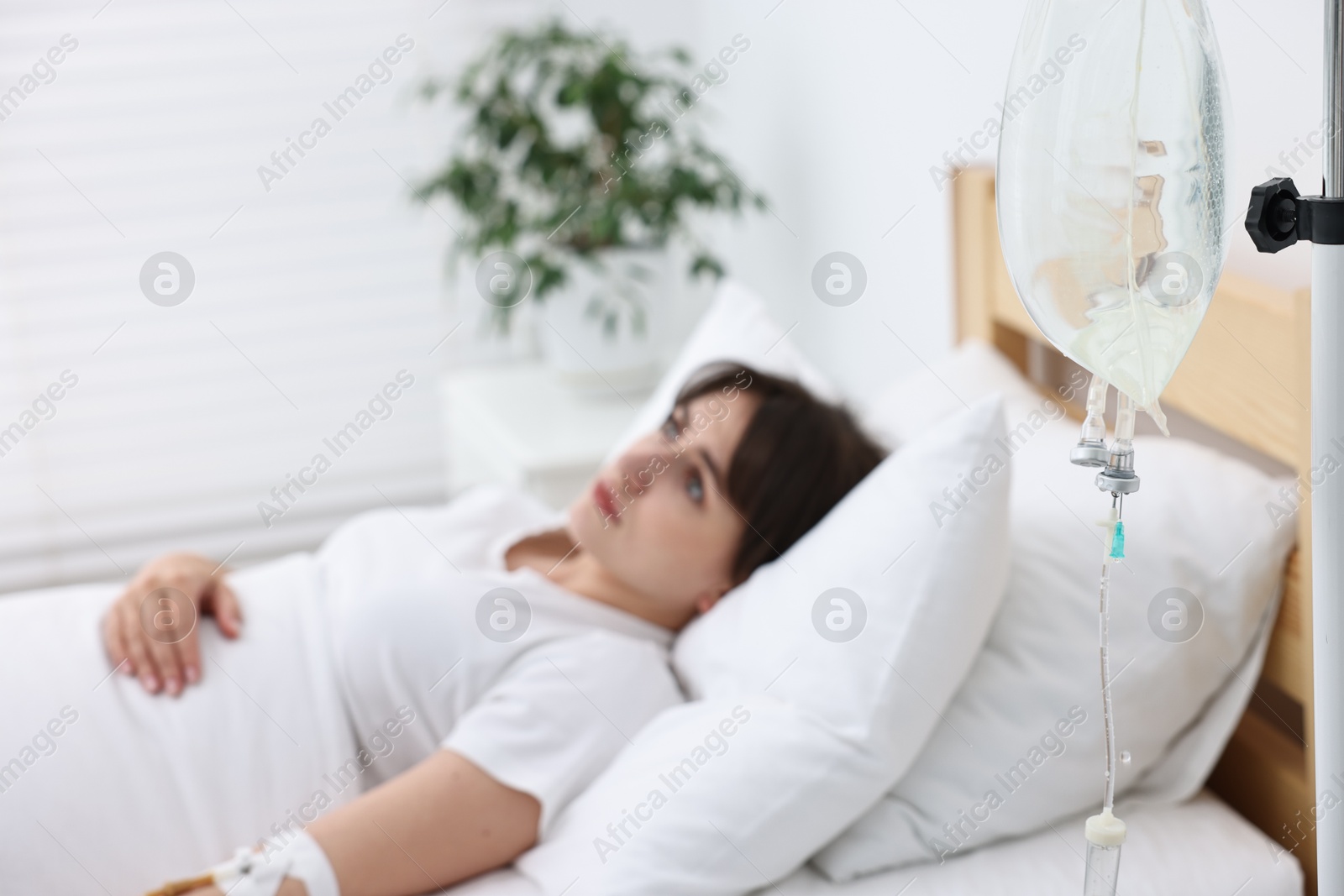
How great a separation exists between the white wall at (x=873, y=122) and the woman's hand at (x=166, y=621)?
1009 mm

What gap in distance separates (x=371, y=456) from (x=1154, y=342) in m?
2.37

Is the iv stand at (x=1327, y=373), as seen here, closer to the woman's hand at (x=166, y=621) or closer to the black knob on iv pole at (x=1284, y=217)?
the black knob on iv pole at (x=1284, y=217)

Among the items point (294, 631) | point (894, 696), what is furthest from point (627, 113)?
point (894, 696)

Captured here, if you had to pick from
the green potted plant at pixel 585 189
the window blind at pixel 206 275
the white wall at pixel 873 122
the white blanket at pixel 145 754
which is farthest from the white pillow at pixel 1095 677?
the window blind at pixel 206 275

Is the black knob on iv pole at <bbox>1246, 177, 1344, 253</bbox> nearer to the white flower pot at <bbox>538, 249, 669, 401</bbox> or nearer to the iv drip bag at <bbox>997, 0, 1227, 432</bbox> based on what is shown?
the iv drip bag at <bbox>997, 0, 1227, 432</bbox>

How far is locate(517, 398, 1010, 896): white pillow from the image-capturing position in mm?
874

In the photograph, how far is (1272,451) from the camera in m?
0.95

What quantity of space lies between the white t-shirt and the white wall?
0.68 metres

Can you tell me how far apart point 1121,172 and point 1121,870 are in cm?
58

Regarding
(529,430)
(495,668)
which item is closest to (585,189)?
(529,430)

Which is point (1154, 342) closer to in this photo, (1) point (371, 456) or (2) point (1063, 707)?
(2) point (1063, 707)

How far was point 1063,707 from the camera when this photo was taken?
941mm

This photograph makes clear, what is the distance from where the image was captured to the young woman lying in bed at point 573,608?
100 centimetres

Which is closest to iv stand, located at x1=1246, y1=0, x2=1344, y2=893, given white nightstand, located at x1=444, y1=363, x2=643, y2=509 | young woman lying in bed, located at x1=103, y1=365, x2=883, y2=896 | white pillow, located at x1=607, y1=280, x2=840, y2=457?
young woman lying in bed, located at x1=103, y1=365, x2=883, y2=896
